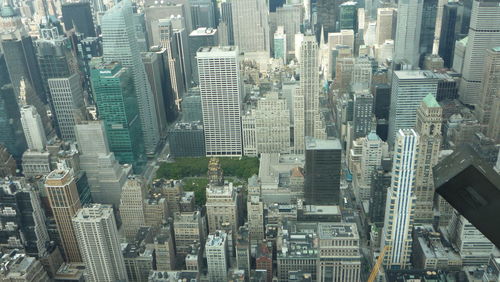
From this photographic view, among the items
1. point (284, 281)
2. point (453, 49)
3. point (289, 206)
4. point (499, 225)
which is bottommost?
point (284, 281)

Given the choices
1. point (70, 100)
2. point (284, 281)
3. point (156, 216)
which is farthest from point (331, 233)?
point (70, 100)

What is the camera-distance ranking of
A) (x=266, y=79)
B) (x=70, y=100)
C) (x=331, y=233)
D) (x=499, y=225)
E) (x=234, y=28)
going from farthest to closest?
(x=234, y=28) → (x=266, y=79) → (x=70, y=100) → (x=331, y=233) → (x=499, y=225)

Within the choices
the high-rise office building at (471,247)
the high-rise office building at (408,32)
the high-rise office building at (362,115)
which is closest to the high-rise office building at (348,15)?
the high-rise office building at (408,32)

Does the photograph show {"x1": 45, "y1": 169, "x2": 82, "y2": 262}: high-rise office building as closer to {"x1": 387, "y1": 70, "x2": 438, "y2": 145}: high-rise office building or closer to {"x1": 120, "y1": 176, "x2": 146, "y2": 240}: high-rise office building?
{"x1": 120, "y1": 176, "x2": 146, "y2": 240}: high-rise office building

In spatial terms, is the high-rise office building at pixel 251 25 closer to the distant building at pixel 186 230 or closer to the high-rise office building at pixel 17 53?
the high-rise office building at pixel 17 53

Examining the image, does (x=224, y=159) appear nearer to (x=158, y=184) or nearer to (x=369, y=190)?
(x=158, y=184)
